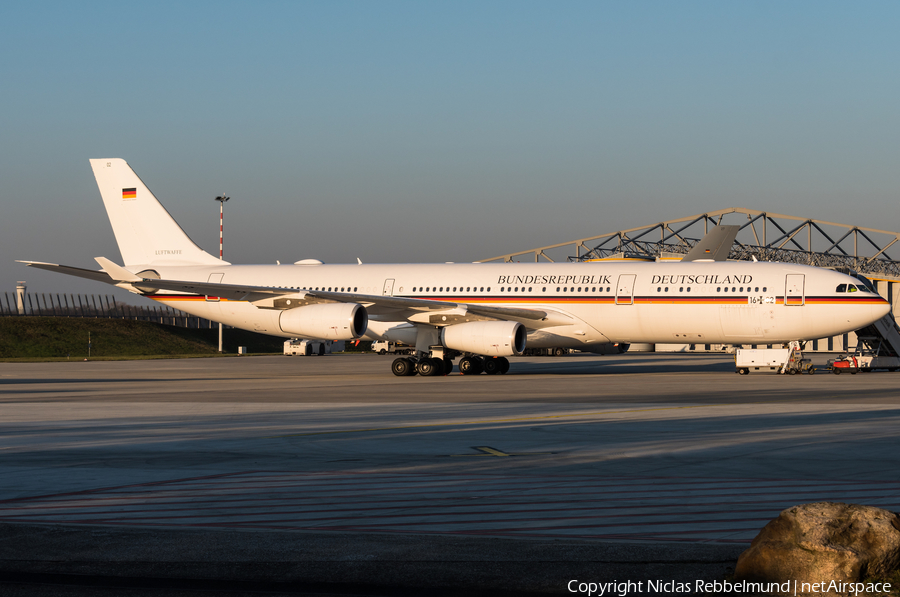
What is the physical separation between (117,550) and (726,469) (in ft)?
25.9

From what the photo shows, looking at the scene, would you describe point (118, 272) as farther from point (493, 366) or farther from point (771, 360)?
point (771, 360)

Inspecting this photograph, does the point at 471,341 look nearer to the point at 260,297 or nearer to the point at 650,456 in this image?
the point at 260,297

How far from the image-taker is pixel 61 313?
9612cm

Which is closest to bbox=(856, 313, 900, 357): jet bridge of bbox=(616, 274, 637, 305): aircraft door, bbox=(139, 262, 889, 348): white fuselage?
bbox=(139, 262, 889, 348): white fuselage

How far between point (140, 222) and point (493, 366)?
1905 centimetres

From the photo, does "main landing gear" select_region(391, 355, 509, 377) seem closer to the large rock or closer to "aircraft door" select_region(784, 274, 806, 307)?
"aircraft door" select_region(784, 274, 806, 307)

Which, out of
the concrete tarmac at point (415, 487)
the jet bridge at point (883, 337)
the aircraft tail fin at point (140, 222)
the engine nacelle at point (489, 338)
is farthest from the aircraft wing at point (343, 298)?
the jet bridge at point (883, 337)

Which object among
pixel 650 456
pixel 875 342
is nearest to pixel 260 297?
pixel 650 456

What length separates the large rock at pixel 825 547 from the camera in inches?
232

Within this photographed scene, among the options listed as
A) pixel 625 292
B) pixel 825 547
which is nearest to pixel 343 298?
pixel 625 292

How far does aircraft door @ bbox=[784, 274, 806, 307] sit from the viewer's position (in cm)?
3403

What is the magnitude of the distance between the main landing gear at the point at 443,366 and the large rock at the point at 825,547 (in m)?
30.8

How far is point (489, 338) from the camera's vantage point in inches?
1334

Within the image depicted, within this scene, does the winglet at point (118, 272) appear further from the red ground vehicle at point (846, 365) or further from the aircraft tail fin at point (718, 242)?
the aircraft tail fin at point (718, 242)
